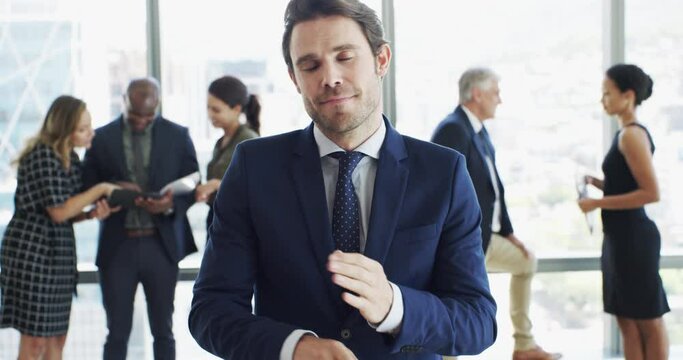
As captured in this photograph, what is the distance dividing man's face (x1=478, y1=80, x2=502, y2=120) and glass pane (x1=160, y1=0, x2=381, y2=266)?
3.62ft

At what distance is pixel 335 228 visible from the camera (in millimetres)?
1613

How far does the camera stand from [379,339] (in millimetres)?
1572

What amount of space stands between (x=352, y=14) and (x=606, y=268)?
3.17m

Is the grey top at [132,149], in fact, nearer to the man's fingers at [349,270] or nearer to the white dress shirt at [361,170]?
the white dress shirt at [361,170]

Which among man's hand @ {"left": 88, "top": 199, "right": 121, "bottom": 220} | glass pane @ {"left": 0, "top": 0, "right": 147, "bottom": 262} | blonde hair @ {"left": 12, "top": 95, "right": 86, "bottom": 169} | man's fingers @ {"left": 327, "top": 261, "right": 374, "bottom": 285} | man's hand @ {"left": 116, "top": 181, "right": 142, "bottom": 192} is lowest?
man's hand @ {"left": 88, "top": 199, "right": 121, "bottom": 220}

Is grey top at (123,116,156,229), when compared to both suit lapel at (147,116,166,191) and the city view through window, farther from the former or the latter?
the city view through window

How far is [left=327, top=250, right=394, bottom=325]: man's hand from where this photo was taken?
1337 mm

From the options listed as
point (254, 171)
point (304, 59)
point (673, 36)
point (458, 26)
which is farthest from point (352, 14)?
point (673, 36)

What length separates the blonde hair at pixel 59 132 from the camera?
4.18 metres

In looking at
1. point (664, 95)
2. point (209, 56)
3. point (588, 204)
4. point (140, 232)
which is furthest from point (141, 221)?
point (664, 95)

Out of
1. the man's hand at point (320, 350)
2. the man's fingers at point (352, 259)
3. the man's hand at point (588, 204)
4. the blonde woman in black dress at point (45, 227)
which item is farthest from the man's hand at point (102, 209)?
the man's fingers at point (352, 259)

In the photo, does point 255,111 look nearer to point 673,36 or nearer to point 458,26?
point 458,26

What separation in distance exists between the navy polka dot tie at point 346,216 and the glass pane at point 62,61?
3.99 m

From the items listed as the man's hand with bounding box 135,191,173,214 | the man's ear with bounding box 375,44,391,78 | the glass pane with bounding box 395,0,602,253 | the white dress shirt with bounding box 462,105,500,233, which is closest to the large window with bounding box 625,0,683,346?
the glass pane with bounding box 395,0,602,253
